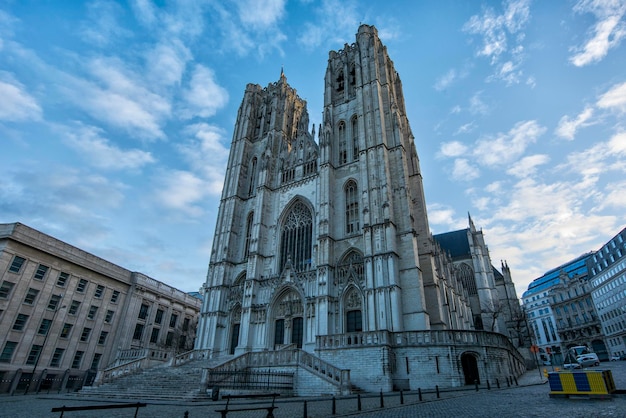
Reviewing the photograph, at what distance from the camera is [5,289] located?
2550 cm

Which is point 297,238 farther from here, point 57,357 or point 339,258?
point 57,357

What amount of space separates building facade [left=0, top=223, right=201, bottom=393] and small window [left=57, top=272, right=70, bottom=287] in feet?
0.24

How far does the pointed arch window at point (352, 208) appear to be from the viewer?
2928 cm

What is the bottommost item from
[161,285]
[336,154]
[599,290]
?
[161,285]

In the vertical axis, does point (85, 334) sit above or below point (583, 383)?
above

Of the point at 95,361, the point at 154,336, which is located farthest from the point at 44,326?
the point at 154,336

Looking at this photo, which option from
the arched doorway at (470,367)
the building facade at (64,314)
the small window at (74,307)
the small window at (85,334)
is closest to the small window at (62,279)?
the building facade at (64,314)

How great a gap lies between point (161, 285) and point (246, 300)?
15544 mm

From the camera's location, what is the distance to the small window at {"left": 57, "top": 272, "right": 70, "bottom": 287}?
1156 inches

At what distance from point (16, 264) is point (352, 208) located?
2684 centimetres

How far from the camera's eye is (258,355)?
806 inches

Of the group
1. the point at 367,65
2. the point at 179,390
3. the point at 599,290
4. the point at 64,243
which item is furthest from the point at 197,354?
the point at 599,290

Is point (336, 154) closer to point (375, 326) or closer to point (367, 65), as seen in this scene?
point (367, 65)

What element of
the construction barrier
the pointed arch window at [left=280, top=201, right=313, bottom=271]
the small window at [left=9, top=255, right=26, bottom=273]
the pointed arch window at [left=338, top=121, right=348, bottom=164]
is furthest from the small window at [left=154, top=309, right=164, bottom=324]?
the construction barrier
